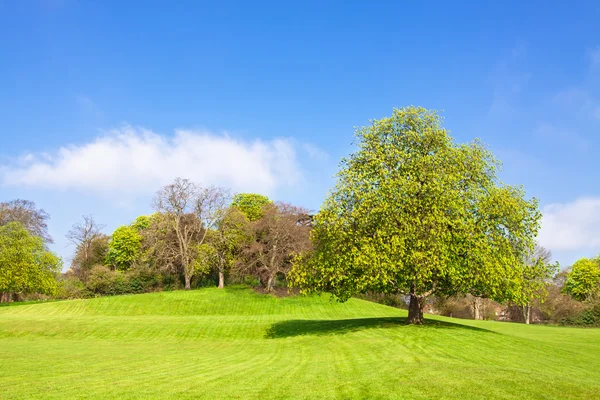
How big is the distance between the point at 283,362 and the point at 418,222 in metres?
13.3

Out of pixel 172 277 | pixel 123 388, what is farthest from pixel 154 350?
pixel 172 277

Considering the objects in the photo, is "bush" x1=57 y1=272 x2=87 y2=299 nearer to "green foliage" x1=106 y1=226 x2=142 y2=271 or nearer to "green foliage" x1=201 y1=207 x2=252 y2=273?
"green foliage" x1=106 y1=226 x2=142 y2=271

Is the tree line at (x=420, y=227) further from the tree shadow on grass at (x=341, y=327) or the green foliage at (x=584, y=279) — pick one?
the green foliage at (x=584, y=279)

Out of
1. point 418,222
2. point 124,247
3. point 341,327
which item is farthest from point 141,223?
point 418,222

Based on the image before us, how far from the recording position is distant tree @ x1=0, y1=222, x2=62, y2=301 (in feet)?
209

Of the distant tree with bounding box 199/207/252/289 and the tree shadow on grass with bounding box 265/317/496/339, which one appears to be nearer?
the tree shadow on grass with bounding box 265/317/496/339

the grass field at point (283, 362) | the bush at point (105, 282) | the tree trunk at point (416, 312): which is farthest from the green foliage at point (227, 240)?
the tree trunk at point (416, 312)

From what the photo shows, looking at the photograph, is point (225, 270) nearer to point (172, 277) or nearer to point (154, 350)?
point (172, 277)

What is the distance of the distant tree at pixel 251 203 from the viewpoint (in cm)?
8838

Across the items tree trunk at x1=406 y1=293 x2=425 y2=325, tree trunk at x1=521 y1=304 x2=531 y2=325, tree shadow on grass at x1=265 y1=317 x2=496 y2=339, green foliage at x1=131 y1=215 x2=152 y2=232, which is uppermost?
green foliage at x1=131 y1=215 x2=152 y2=232

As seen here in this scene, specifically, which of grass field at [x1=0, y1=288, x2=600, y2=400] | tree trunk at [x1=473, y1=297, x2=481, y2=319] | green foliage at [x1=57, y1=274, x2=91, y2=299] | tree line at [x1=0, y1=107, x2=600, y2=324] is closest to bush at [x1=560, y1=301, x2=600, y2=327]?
tree trunk at [x1=473, y1=297, x2=481, y2=319]

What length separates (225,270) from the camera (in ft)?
270

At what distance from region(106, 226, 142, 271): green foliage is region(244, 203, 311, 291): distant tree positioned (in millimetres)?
34904

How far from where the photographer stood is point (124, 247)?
9494cm
